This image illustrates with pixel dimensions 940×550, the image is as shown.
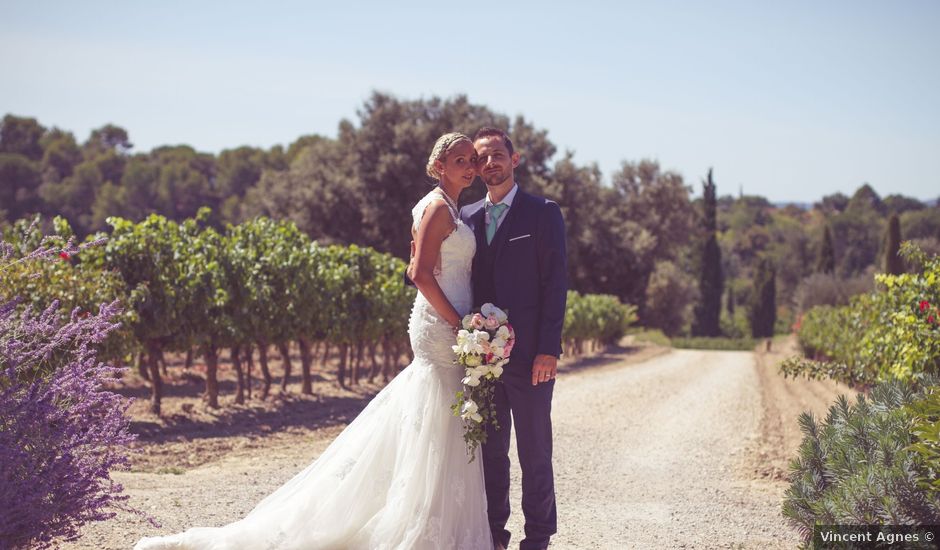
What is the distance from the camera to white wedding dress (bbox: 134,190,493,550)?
424cm

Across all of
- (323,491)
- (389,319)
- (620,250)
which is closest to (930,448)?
(323,491)

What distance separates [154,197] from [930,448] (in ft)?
194

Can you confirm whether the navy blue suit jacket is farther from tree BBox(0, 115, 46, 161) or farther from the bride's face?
tree BBox(0, 115, 46, 161)

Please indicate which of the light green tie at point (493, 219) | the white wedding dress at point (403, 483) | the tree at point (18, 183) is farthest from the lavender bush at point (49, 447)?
the tree at point (18, 183)

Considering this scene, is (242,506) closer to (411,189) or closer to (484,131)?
(484,131)

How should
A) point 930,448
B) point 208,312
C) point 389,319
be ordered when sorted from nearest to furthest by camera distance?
point 930,448
point 208,312
point 389,319

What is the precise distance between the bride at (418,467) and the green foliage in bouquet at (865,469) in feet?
5.68

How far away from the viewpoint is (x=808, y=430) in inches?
193

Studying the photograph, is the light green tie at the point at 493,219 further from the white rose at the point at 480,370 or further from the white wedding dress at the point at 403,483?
the white rose at the point at 480,370

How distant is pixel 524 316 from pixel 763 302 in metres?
52.6

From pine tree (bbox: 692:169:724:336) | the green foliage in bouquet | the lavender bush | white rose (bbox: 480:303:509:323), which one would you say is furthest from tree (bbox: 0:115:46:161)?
the green foliage in bouquet

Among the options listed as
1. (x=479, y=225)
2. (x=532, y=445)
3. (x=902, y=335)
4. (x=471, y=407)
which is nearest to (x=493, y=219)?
(x=479, y=225)

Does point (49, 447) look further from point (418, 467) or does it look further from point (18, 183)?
point (18, 183)

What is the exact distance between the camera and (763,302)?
53.3 meters
